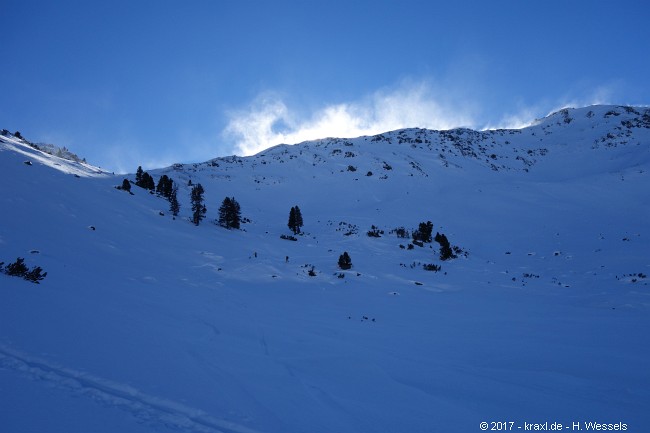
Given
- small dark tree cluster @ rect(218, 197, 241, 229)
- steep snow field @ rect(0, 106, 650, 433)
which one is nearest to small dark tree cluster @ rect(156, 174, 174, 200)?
steep snow field @ rect(0, 106, 650, 433)

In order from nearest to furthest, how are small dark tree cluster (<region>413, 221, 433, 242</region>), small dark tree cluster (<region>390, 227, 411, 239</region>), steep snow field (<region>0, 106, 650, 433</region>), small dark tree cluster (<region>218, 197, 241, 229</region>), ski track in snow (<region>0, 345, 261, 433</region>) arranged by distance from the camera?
ski track in snow (<region>0, 345, 261, 433</region>), steep snow field (<region>0, 106, 650, 433</region>), small dark tree cluster (<region>218, 197, 241, 229</region>), small dark tree cluster (<region>413, 221, 433, 242</region>), small dark tree cluster (<region>390, 227, 411, 239</region>)

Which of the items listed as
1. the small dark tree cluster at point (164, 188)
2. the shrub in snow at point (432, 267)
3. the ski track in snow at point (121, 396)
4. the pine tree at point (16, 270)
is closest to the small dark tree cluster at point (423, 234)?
the shrub in snow at point (432, 267)

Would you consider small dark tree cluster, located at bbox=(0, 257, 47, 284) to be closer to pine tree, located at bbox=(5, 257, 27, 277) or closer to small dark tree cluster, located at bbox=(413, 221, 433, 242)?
pine tree, located at bbox=(5, 257, 27, 277)

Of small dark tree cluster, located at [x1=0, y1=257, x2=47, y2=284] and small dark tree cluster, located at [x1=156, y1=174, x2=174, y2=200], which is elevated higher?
small dark tree cluster, located at [x1=156, y1=174, x2=174, y2=200]

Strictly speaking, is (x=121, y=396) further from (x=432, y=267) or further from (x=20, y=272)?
(x=432, y=267)

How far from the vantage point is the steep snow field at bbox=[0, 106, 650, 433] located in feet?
15.9

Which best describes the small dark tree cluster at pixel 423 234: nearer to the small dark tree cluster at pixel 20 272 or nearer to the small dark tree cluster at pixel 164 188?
the small dark tree cluster at pixel 164 188

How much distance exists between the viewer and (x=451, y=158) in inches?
3226

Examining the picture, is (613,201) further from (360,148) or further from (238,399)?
(360,148)

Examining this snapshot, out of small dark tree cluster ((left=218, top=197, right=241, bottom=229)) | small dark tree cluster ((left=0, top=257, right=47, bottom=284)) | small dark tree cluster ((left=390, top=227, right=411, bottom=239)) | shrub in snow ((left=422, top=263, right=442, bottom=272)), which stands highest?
small dark tree cluster ((left=390, top=227, right=411, bottom=239))

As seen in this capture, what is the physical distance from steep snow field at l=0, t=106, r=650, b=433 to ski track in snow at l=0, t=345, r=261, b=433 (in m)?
0.02

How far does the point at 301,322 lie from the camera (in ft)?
34.6

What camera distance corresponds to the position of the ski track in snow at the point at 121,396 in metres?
4.21

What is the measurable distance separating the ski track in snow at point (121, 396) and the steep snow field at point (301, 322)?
0.9 inches
